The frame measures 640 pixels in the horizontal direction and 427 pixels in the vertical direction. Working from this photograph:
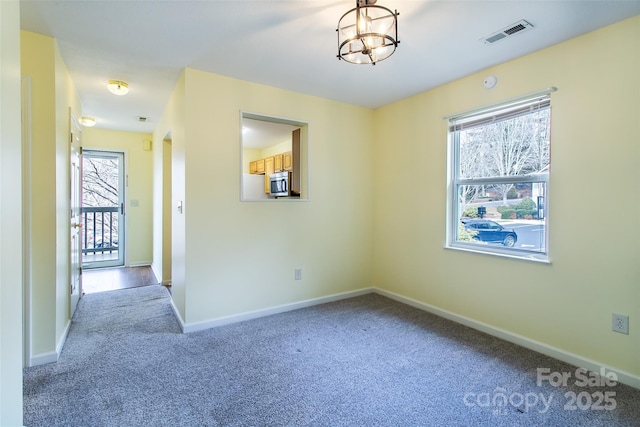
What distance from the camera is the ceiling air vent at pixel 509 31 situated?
2.19m

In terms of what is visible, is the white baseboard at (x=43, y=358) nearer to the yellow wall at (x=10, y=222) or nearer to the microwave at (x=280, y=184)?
the yellow wall at (x=10, y=222)

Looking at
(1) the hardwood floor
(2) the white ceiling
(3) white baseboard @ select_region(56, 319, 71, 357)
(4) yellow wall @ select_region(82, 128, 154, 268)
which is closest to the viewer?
(2) the white ceiling

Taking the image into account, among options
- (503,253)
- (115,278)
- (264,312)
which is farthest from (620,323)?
(115,278)

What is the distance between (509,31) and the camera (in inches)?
89.7

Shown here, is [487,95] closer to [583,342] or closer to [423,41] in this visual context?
[423,41]

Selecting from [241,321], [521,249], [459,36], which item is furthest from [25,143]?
[521,249]

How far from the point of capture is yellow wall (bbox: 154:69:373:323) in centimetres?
302

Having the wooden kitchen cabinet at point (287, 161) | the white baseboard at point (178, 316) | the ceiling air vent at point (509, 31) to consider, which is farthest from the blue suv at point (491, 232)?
the wooden kitchen cabinet at point (287, 161)

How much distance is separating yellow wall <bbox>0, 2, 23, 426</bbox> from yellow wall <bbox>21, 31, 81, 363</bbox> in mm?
1196

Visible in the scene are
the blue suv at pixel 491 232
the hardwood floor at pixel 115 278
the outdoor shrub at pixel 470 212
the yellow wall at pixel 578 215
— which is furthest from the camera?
the hardwood floor at pixel 115 278

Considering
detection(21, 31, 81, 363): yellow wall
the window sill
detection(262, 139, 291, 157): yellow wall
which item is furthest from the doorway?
the window sill

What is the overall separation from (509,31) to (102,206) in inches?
258

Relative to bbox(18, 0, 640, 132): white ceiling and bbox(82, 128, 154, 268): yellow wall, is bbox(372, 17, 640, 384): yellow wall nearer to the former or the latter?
bbox(18, 0, 640, 132): white ceiling

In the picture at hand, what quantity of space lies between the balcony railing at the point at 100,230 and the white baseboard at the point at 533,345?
5548 mm
